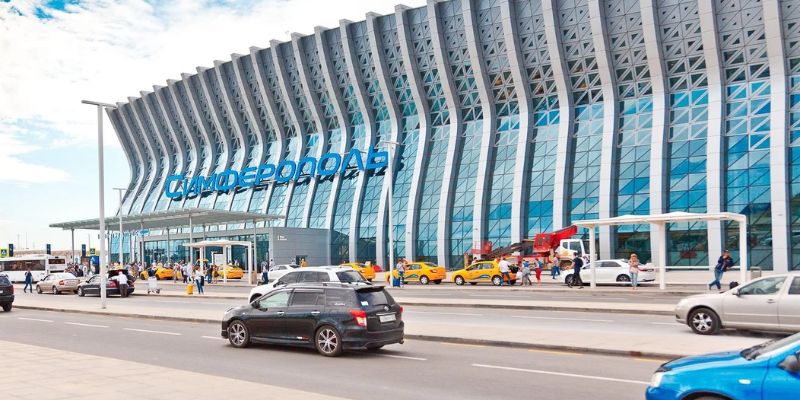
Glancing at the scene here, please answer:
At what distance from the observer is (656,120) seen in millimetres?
51750

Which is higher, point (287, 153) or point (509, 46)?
point (509, 46)

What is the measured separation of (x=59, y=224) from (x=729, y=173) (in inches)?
2331

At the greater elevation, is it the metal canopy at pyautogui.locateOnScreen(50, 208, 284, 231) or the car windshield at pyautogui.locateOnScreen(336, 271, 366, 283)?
the metal canopy at pyautogui.locateOnScreen(50, 208, 284, 231)

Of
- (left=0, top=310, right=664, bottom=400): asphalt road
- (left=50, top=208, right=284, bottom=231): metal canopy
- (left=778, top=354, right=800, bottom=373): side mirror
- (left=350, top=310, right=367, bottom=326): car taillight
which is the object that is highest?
(left=50, top=208, right=284, bottom=231): metal canopy

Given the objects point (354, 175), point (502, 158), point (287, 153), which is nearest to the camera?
point (502, 158)

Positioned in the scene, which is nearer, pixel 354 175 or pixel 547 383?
pixel 547 383

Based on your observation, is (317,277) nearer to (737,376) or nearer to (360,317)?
(360,317)

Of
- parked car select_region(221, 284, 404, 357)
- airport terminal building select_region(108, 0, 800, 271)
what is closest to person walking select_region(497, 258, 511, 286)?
airport terminal building select_region(108, 0, 800, 271)

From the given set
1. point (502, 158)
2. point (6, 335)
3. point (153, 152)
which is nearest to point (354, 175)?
point (502, 158)

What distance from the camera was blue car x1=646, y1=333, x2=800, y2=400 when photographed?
6277 mm

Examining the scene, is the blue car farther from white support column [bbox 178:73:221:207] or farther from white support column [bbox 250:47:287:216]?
white support column [bbox 178:73:221:207]

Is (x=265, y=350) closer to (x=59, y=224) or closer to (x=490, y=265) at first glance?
(x=490, y=265)

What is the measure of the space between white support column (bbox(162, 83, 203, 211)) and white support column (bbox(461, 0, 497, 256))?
126ft

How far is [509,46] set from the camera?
56969 mm
